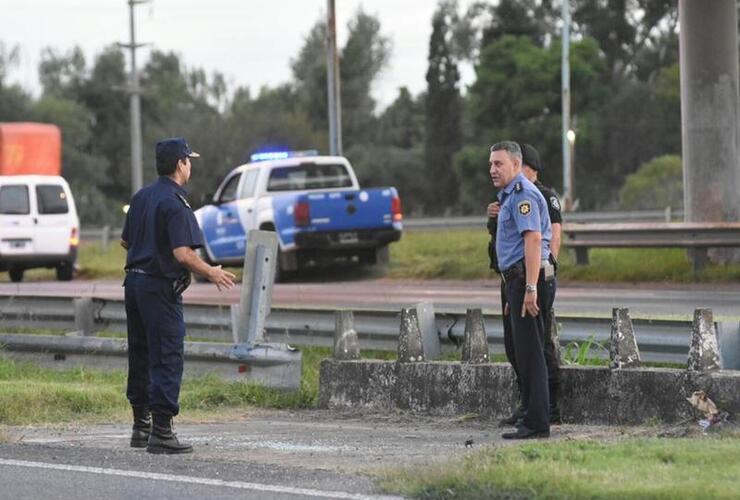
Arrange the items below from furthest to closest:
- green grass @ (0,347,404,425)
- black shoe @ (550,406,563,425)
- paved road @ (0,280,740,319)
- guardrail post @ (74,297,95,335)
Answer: paved road @ (0,280,740,319), guardrail post @ (74,297,95,335), green grass @ (0,347,404,425), black shoe @ (550,406,563,425)

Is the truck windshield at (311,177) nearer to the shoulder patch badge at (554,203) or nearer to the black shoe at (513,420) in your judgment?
the shoulder patch badge at (554,203)

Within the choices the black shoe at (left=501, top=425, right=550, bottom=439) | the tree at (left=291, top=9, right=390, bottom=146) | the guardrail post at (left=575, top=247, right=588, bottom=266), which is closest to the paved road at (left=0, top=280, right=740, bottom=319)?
the guardrail post at (left=575, top=247, right=588, bottom=266)

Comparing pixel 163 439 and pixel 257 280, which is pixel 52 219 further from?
pixel 163 439

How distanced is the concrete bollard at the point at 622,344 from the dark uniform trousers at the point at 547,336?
368 millimetres

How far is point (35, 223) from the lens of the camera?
29391 millimetres

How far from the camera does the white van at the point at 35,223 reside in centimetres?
2914

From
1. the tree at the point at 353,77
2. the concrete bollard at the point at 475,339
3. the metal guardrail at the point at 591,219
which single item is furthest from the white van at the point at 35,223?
the tree at the point at 353,77

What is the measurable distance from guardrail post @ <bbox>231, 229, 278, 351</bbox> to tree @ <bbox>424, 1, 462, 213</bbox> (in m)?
67.4

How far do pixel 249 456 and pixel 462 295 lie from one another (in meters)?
11.8

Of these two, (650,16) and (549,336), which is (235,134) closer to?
(650,16)

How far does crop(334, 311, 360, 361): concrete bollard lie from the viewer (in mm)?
12117

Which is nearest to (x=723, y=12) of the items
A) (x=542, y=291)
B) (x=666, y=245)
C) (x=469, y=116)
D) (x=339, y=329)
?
(x=666, y=245)

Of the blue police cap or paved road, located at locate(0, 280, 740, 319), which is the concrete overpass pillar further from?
the blue police cap

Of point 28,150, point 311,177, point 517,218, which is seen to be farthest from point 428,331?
point 28,150
